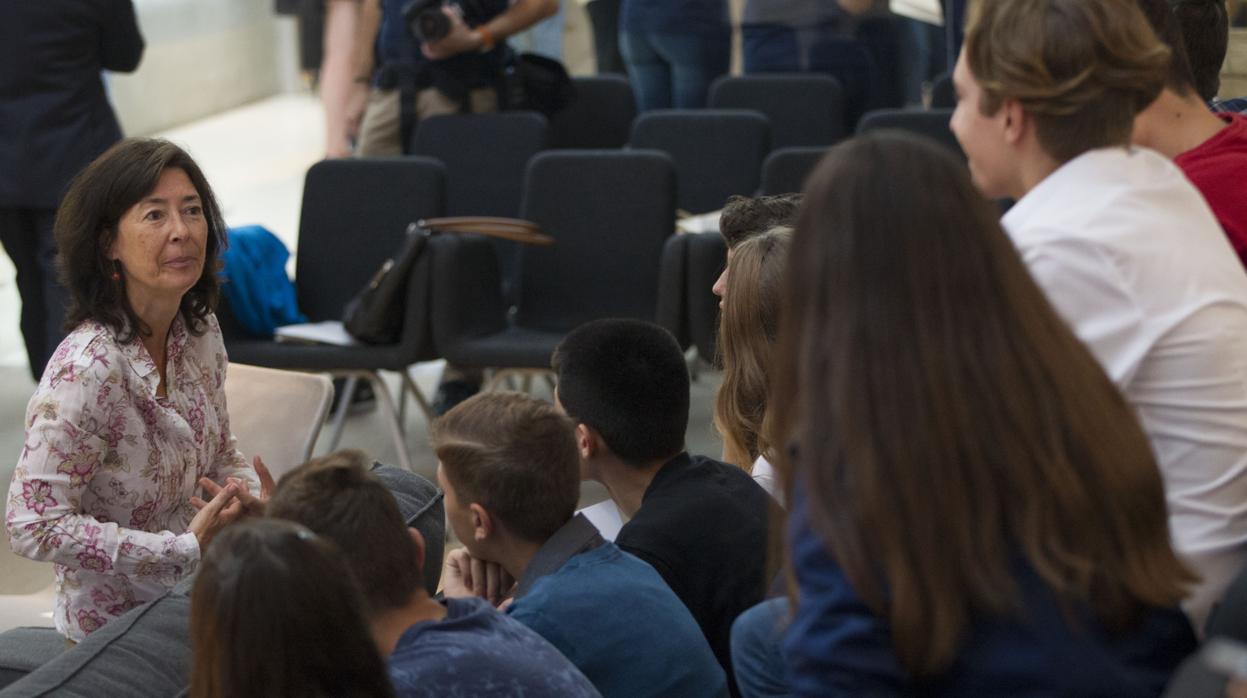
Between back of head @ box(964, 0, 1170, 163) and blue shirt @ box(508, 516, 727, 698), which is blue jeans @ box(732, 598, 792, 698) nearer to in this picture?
blue shirt @ box(508, 516, 727, 698)

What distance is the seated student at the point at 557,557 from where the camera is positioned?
1.99 m

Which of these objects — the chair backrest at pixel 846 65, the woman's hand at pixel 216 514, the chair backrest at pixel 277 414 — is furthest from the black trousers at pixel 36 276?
the chair backrest at pixel 846 65

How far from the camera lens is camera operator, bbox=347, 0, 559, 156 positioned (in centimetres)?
555

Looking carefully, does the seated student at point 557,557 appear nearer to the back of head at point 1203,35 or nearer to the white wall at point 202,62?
the back of head at point 1203,35

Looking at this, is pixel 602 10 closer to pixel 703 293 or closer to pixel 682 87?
pixel 682 87

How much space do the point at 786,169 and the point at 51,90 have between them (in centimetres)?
231

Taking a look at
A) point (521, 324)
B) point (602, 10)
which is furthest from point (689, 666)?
point (602, 10)

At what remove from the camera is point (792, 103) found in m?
6.26

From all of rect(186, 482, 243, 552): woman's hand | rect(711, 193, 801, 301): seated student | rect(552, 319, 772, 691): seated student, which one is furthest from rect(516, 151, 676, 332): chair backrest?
rect(186, 482, 243, 552): woman's hand

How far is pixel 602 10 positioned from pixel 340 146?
243 cm

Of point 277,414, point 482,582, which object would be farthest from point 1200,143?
point 277,414

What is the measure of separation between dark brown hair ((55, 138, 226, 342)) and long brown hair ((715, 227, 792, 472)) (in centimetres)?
92

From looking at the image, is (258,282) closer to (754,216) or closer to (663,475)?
(754,216)

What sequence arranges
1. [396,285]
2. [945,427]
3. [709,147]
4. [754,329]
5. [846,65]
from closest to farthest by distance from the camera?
[945,427]
[754,329]
[396,285]
[709,147]
[846,65]
